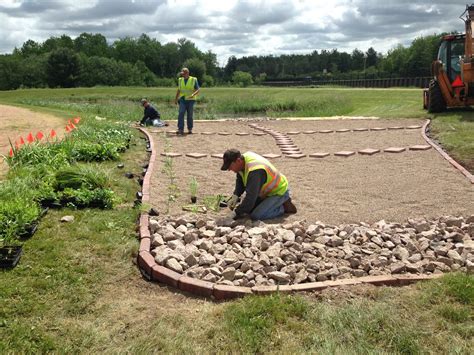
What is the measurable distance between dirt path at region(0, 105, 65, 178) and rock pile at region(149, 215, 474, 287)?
220 inches

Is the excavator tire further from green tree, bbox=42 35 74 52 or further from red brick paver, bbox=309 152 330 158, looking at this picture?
green tree, bbox=42 35 74 52

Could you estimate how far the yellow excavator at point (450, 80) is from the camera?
13.9 meters

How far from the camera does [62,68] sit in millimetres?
70188

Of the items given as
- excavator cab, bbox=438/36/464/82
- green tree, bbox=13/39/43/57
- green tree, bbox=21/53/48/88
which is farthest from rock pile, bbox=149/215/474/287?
green tree, bbox=13/39/43/57

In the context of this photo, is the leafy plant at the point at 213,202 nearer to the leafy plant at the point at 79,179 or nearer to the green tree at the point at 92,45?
the leafy plant at the point at 79,179

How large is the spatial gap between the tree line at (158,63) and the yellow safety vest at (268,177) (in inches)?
2487

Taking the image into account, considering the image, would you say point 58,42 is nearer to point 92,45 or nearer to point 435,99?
point 92,45

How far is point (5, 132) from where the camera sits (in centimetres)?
1119

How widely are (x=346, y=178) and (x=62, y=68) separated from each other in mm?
69821

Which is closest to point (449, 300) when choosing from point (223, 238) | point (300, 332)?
point (300, 332)

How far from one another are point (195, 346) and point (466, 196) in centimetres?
489

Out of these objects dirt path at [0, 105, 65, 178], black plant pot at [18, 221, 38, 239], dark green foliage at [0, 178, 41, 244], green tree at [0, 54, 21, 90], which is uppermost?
green tree at [0, 54, 21, 90]

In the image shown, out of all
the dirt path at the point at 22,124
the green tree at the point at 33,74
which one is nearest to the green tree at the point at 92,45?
the green tree at the point at 33,74

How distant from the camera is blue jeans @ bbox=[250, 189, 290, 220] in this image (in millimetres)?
5840
